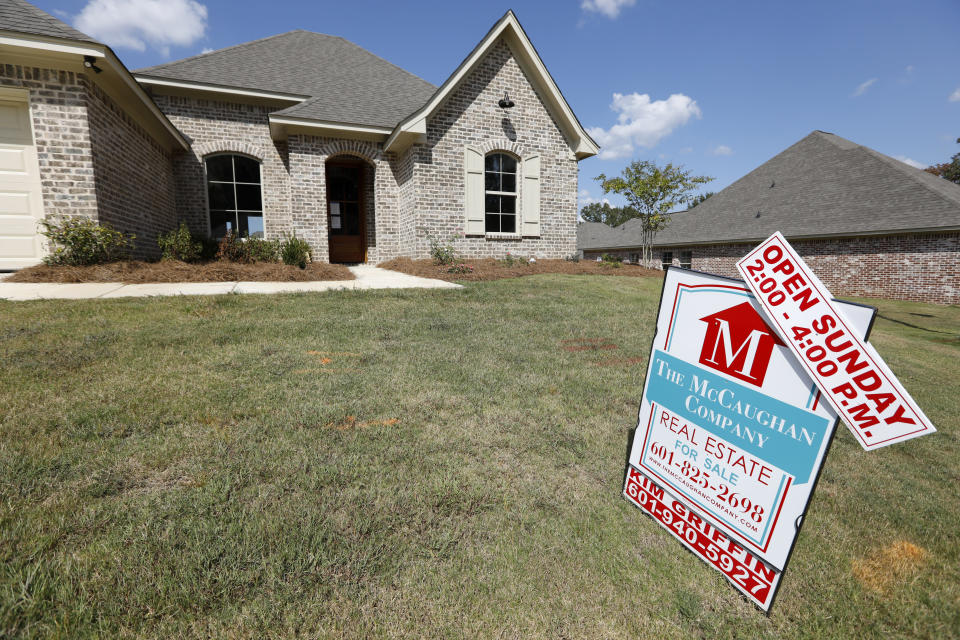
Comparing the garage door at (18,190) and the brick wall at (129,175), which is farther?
the brick wall at (129,175)

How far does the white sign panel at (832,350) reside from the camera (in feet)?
4.43

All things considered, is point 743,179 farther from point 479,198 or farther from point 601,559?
point 601,559

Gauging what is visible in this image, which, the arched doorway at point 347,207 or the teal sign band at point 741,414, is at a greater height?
the arched doorway at point 347,207

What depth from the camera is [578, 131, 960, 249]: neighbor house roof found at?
16500 millimetres

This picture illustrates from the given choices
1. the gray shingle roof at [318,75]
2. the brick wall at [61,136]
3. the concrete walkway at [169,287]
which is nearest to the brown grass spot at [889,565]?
the concrete walkway at [169,287]

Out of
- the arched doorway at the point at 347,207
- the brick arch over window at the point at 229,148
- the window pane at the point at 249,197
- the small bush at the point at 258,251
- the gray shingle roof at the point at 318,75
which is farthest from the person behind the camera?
the arched doorway at the point at 347,207

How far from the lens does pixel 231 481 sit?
2.09 m

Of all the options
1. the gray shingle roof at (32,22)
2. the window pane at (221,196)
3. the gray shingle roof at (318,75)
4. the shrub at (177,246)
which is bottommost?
the shrub at (177,246)

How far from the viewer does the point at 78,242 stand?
7.26 metres

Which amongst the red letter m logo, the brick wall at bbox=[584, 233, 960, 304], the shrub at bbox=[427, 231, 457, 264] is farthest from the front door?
the brick wall at bbox=[584, 233, 960, 304]

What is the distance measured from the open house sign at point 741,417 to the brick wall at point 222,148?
41.0 ft

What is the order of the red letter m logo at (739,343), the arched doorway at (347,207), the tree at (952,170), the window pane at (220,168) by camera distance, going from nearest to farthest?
the red letter m logo at (739,343), the window pane at (220,168), the arched doorway at (347,207), the tree at (952,170)

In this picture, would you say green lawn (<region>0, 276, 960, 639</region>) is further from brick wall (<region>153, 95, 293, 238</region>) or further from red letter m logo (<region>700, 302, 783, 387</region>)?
brick wall (<region>153, 95, 293, 238</region>)

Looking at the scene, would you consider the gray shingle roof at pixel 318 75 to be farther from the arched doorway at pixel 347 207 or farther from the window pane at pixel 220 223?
the window pane at pixel 220 223
